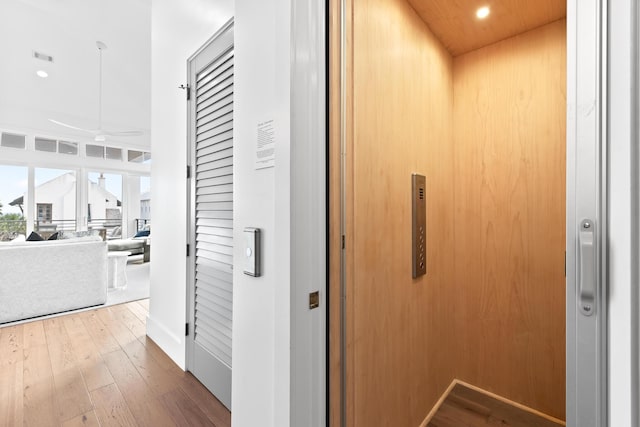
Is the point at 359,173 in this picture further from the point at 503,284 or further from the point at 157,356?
the point at 157,356

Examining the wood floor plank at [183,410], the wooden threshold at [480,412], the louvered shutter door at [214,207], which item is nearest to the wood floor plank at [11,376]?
the wood floor plank at [183,410]

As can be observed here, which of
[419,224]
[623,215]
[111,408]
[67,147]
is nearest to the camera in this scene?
[623,215]

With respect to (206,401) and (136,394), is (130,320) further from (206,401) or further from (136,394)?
(206,401)

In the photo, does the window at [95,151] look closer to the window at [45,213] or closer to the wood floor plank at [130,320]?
the window at [45,213]

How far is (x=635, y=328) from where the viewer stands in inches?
23.4

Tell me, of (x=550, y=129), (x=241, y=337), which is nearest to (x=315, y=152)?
(x=241, y=337)

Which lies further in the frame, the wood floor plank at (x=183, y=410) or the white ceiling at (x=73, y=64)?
the white ceiling at (x=73, y=64)

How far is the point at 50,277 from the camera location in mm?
3256

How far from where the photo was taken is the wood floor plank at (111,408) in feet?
5.56

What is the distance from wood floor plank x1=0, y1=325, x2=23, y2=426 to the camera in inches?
68.7

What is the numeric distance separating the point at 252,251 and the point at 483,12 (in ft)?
5.92

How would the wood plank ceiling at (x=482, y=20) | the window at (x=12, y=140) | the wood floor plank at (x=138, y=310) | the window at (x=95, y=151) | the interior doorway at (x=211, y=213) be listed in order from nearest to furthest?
the wood plank ceiling at (x=482, y=20) < the interior doorway at (x=211, y=213) < the wood floor plank at (x=138, y=310) < the window at (x=12, y=140) < the window at (x=95, y=151)

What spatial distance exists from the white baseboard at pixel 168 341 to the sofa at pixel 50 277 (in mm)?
1359

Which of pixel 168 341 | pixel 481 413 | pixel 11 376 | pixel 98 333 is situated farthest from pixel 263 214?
pixel 98 333
